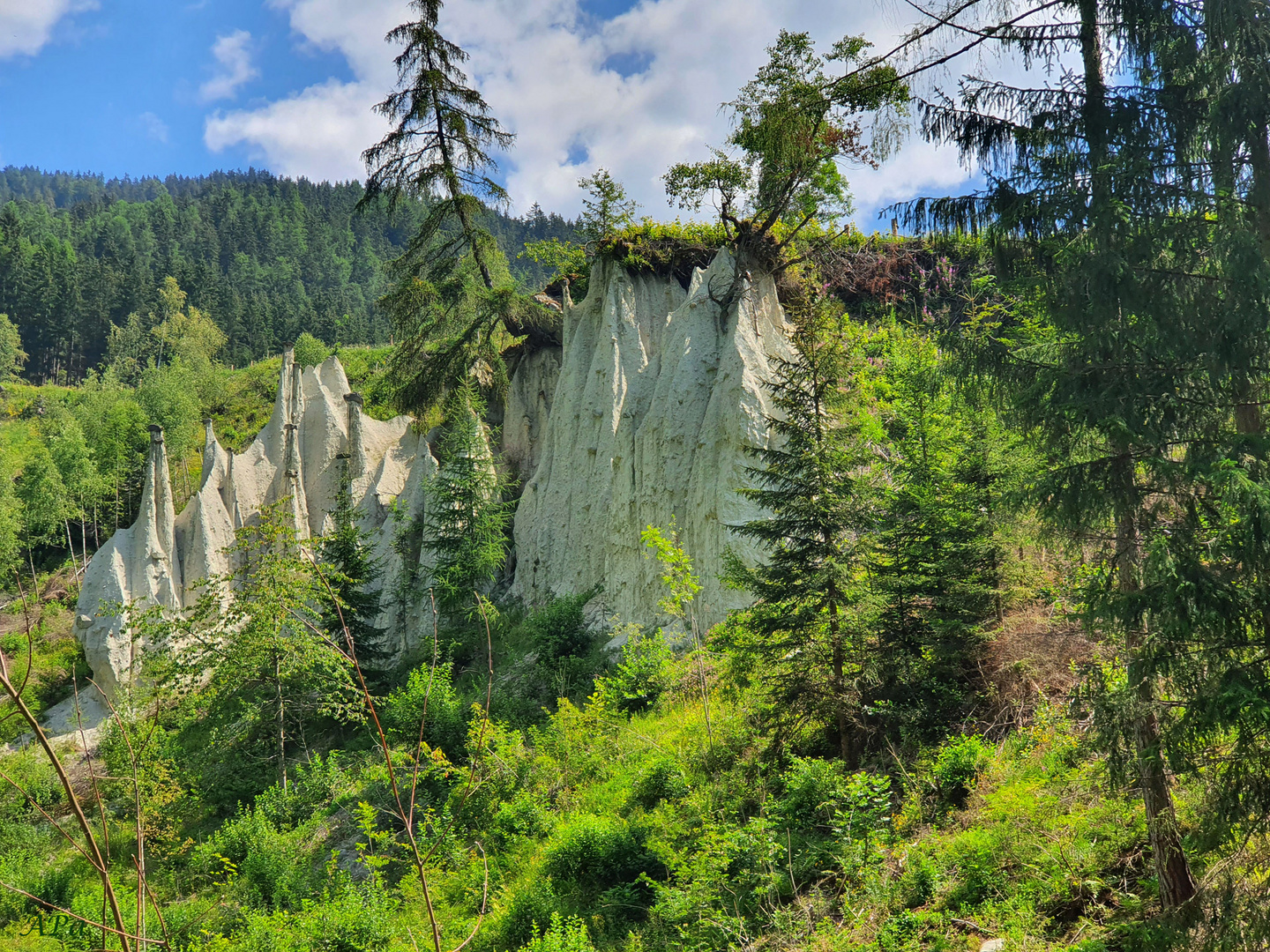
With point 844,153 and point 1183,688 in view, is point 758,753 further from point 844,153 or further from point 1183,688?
point 844,153

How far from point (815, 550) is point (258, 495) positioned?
24.3 m

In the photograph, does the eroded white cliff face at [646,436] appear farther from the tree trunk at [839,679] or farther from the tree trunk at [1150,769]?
the tree trunk at [1150,769]

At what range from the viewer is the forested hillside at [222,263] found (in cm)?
7394

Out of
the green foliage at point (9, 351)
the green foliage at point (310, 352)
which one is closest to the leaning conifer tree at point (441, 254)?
the green foliage at point (310, 352)

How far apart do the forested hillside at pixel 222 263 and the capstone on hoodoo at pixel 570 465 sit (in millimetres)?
16211

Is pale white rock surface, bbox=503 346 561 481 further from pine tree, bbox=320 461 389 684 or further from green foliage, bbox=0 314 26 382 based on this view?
green foliage, bbox=0 314 26 382

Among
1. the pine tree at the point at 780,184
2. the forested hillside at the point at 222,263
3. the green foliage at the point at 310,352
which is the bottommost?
the pine tree at the point at 780,184

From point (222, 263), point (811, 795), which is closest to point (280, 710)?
point (811, 795)

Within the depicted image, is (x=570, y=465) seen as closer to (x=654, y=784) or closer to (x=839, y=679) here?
(x=654, y=784)

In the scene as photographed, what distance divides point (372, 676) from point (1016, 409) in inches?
655

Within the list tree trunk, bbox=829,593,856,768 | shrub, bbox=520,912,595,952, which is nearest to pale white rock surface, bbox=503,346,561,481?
tree trunk, bbox=829,593,856,768

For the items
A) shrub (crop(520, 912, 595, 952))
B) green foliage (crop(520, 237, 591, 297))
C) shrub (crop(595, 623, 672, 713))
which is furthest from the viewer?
green foliage (crop(520, 237, 591, 297))

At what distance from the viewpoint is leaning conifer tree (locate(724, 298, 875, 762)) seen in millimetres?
9289

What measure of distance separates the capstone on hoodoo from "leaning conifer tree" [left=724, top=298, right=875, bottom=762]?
141 cm
